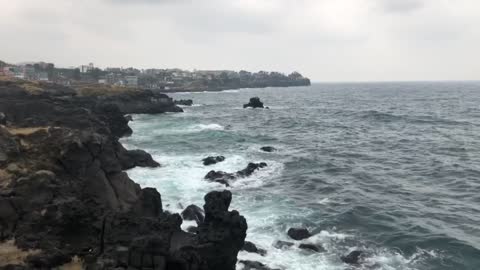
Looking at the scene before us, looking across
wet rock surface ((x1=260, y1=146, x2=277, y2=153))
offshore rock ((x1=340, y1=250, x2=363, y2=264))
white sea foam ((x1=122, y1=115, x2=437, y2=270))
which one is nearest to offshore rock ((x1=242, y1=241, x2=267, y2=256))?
white sea foam ((x1=122, y1=115, x2=437, y2=270))

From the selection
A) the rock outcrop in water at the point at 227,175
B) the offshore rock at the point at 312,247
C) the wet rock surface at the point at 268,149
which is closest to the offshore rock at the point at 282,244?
the offshore rock at the point at 312,247

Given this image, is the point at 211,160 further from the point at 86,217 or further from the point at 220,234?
the point at 86,217

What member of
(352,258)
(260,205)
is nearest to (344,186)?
(260,205)

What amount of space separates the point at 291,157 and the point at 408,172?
55.3 ft

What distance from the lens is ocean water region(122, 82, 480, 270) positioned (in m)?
34.1

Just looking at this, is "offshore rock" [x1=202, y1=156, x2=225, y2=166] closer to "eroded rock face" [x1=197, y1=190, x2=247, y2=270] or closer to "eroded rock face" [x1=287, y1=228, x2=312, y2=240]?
"eroded rock face" [x1=287, y1=228, x2=312, y2=240]

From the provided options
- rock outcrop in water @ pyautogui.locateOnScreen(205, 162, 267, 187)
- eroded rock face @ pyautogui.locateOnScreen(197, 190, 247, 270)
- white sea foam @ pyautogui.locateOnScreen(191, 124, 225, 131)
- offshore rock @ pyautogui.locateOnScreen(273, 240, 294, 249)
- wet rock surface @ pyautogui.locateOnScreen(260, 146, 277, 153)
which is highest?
eroded rock face @ pyautogui.locateOnScreen(197, 190, 247, 270)

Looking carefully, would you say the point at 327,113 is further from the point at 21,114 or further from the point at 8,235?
the point at 8,235

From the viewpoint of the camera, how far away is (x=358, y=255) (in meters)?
32.5

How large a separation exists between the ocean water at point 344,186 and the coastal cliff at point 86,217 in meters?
4.54

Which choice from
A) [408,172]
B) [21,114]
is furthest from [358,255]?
[21,114]

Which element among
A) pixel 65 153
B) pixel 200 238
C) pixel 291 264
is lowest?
pixel 291 264

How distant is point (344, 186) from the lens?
2052 inches

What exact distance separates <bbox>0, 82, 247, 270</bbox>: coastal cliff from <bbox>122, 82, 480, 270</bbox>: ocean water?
4.54 m
